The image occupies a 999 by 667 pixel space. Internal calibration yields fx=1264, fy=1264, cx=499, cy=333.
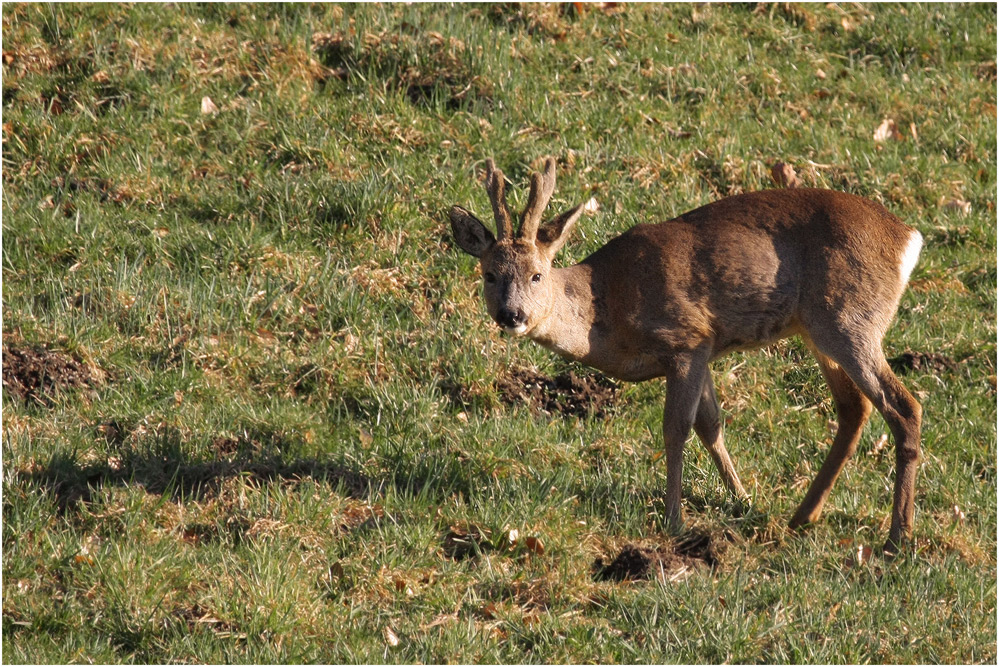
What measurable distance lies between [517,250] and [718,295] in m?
1.08

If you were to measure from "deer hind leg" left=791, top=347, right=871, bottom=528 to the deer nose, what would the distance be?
1.69 meters

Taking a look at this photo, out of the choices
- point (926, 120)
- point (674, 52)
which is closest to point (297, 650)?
point (674, 52)

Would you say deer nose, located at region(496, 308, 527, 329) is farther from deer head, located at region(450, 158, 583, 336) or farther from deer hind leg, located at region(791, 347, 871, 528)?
deer hind leg, located at region(791, 347, 871, 528)

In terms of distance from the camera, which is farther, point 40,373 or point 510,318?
point 40,373

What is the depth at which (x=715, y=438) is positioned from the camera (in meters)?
6.66

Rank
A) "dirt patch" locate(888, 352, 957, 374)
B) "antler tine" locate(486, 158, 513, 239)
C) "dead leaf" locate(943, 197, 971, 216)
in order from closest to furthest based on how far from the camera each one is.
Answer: "antler tine" locate(486, 158, 513, 239), "dirt patch" locate(888, 352, 957, 374), "dead leaf" locate(943, 197, 971, 216)

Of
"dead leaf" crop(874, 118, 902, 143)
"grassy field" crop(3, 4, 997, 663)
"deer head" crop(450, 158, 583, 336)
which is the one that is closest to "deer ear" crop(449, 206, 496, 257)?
"deer head" crop(450, 158, 583, 336)

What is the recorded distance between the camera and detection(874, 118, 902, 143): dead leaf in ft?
31.5

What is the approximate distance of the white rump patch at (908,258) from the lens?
6.56 meters

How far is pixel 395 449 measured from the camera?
21.5ft

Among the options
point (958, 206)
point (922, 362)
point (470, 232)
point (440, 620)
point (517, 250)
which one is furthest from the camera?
point (958, 206)

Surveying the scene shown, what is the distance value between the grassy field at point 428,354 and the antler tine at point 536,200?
113 cm

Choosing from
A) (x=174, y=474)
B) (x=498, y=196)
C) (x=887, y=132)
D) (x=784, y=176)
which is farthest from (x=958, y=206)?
(x=174, y=474)

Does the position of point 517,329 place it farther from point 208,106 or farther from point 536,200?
point 208,106
